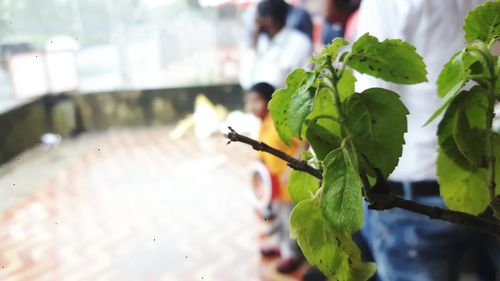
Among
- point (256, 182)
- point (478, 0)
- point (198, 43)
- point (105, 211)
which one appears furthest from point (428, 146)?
point (198, 43)

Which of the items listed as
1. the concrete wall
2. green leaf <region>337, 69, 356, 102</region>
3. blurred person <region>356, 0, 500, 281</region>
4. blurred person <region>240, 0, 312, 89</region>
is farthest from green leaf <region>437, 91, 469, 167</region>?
the concrete wall

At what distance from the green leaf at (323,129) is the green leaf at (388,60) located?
45 mm

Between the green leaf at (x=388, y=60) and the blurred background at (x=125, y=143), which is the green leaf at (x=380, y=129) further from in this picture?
the blurred background at (x=125, y=143)

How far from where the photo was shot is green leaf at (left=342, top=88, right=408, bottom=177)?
451mm

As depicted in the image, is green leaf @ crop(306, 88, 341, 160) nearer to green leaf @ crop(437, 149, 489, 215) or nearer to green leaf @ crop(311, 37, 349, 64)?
green leaf @ crop(311, 37, 349, 64)

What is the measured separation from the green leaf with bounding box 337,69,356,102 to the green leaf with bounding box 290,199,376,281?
128 mm

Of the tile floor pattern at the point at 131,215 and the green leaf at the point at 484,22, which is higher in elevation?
the green leaf at the point at 484,22

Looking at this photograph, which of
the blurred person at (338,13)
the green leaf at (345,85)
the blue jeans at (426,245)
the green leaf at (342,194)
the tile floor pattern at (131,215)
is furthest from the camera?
the tile floor pattern at (131,215)

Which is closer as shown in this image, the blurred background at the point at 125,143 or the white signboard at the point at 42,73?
the blurred background at the point at 125,143

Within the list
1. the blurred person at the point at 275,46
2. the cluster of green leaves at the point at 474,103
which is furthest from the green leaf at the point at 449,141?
the blurred person at the point at 275,46

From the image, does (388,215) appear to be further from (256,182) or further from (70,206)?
(70,206)

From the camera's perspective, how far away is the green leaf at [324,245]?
1.47ft

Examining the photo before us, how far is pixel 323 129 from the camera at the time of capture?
0.49m

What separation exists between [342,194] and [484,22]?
24 cm
